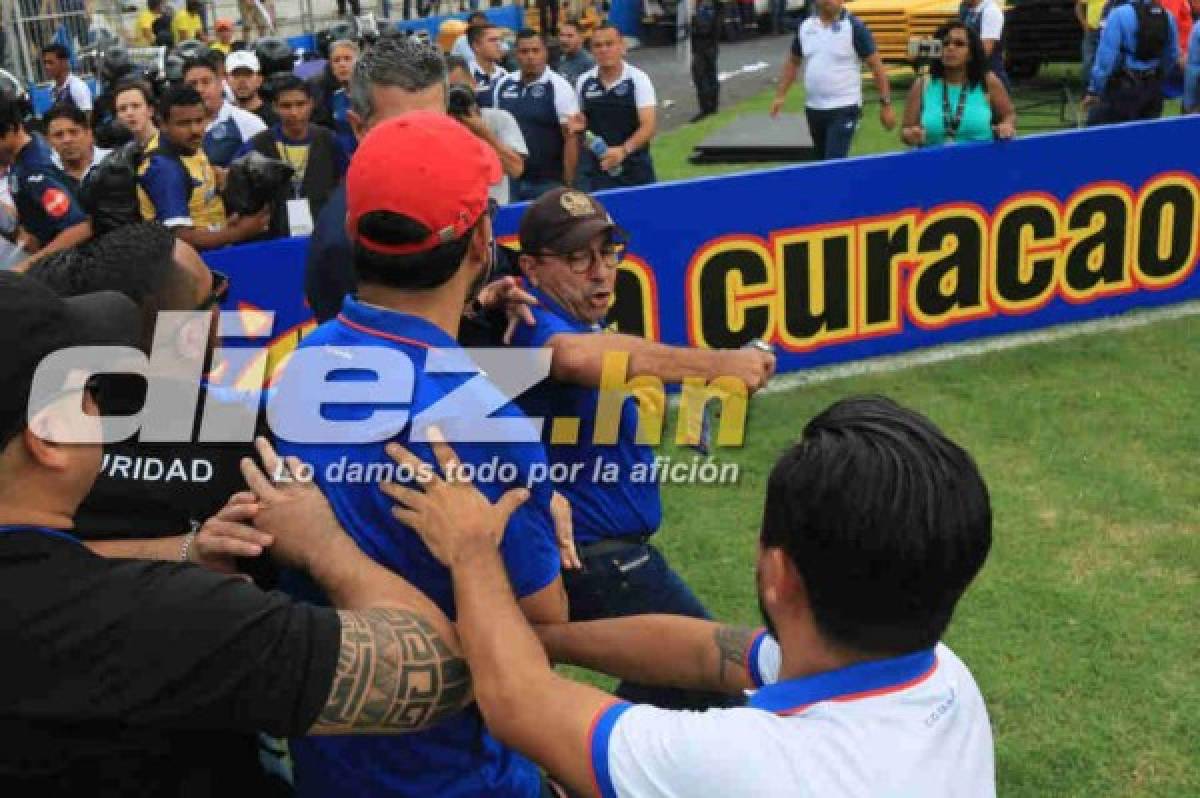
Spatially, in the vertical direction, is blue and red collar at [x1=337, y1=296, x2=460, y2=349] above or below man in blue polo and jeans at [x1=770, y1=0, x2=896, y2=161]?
above

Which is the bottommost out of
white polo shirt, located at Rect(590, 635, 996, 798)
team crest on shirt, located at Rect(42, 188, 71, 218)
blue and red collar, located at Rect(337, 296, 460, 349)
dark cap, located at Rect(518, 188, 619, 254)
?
team crest on shirt, located at Rect(42, 188, 71, 218)

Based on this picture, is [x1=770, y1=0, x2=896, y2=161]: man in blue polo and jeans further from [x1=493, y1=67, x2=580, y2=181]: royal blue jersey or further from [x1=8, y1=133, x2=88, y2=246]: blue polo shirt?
[x1=8, y1=133, x2=88, y2=246]: blue polo shirt

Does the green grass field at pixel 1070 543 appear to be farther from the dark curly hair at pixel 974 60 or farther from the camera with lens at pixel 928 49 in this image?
the camera with lens at pixel 928 49

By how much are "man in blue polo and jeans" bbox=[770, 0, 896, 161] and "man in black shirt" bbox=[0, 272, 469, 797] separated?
983 centimetres

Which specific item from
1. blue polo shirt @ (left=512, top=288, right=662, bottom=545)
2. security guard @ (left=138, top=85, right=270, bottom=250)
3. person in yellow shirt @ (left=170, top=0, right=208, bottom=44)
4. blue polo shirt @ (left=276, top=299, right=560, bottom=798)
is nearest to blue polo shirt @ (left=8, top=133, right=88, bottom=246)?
security guard @ (left=138, top=85, right=270, bottom=250)

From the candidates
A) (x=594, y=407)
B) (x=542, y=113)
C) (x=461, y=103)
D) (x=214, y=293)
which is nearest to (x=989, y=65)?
(x=542, y=113)

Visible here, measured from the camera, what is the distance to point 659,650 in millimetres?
2383

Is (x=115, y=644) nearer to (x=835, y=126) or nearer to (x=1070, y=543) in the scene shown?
(x=1070, y=543)

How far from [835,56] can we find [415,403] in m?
9.77

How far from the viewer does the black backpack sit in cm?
1145

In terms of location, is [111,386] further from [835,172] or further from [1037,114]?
[1037,114]

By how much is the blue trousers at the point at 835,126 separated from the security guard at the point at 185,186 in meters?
5.88

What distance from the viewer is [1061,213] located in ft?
28.1

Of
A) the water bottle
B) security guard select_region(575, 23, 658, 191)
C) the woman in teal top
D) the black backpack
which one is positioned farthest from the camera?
the black backpack
